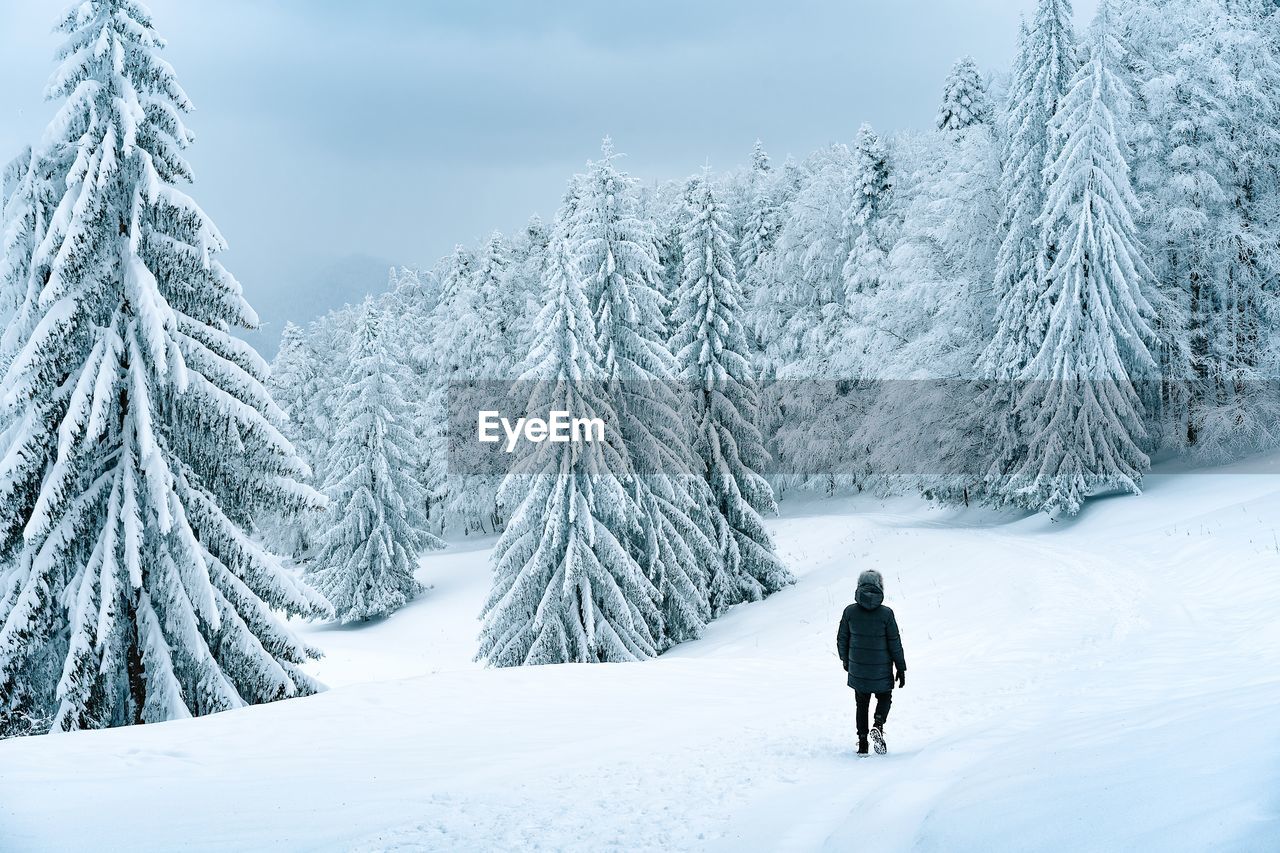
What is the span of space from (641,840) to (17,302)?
37.4 ft

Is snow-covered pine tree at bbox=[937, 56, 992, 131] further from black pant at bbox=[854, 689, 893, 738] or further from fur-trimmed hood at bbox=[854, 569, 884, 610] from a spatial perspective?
black pant at bbox=[854, 689, 893, 738]

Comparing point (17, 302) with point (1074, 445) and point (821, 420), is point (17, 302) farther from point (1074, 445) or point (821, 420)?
point (821, 420)

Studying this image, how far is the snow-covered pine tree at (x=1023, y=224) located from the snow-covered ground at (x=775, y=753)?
31.2ft

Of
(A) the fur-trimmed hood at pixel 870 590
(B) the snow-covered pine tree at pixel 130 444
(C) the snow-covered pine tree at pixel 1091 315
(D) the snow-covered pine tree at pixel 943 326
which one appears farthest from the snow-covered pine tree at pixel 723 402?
(A) the fur-trimmed hood at pixel 870 590

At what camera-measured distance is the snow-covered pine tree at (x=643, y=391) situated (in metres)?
20.6

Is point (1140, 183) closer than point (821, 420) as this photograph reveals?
Yes

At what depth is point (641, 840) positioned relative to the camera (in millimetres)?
5355

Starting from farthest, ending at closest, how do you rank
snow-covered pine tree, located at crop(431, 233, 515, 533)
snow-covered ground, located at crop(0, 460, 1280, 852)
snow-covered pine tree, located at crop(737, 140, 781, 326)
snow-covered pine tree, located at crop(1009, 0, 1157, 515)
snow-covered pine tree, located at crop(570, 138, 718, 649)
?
snow-covered pine tree, located at crop(737, 140, 781, 326) < snow-covered pine tree, located at crop(431, 233, 515, 533) < snow-covered pine tree, located at crop(1009, 0, 1157, 515) < snow-covered pine tree, located at crop(570, 138, 718, 649) < snow-covered ground, located at crop(0, 460, 1280, 852)

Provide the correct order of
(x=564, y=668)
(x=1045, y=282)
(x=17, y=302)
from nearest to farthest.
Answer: (x=17, y=302), (x=564, y=668), (x=1045, y=282)

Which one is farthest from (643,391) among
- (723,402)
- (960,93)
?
(960,93)

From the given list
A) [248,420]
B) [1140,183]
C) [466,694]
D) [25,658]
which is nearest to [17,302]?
[248,420]

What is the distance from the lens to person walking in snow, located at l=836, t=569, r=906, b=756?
7344mm

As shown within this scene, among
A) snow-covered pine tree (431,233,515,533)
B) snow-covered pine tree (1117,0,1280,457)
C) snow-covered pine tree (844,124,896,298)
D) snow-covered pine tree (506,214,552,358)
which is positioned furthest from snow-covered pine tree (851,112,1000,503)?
snow-covered pine tree (431,233,515,533)

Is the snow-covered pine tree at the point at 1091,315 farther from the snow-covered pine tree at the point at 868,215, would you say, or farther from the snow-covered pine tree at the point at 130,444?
the snow-covered pine tree at the point at 130,444
